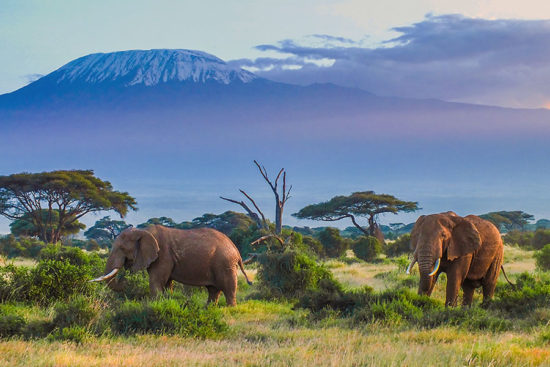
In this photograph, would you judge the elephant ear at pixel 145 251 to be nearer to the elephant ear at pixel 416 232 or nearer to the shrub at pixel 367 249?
the elephant ear at pixel 416 232

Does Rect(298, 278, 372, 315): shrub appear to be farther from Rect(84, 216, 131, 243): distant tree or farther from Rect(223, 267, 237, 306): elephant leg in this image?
Rect(84, 216, 131, 243): distant tree

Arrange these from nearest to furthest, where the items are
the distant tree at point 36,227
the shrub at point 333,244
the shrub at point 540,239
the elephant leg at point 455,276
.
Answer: the elephant leg at point 455,276, the shrub at point 540,239, the shrub at point 333,244, the distant tree at point 36,227

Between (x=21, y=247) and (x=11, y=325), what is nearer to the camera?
(x=11, y=325)

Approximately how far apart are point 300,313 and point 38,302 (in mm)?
5589

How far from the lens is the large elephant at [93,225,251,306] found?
14.0 metres

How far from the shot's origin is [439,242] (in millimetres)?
12797

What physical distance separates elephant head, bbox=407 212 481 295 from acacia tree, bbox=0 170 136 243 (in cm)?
3403

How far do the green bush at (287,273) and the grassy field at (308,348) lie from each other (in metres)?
5.60

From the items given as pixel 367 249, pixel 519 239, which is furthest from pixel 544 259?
pixel 519 239

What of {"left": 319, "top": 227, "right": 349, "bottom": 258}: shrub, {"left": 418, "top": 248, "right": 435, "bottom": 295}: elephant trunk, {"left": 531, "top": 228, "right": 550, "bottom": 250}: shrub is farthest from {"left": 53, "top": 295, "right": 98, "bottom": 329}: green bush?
{"left": 531, "top": 228, "right": 550, "bottom": 250}: shrub

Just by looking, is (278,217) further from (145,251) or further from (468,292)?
(145,251)

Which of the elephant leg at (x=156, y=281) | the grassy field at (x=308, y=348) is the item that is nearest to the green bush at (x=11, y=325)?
the grassy field at (x=308, y=348)

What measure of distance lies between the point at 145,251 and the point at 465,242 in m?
6.76

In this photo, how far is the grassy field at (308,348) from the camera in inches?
311
